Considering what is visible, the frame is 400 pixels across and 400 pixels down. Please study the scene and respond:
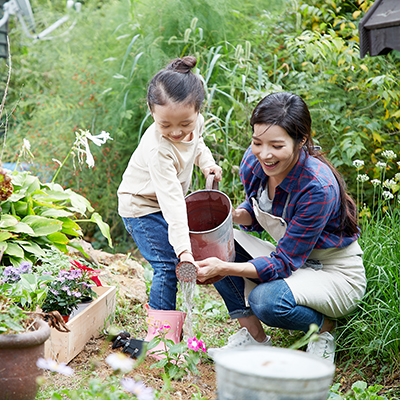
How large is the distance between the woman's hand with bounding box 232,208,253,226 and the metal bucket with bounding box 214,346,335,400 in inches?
56.2

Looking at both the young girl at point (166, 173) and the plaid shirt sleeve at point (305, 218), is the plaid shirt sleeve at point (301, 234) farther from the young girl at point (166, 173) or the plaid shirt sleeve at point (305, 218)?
the young girl at point (166, 173)

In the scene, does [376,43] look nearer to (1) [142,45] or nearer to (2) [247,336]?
(2) [247,336]

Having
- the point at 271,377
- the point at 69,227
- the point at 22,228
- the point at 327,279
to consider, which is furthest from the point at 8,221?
the point at 271,377

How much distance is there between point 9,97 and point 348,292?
20.1 feet

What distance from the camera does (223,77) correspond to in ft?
13.3

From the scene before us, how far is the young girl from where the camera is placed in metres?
1.93

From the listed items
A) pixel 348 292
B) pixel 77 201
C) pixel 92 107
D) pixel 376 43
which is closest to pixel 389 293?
pixel 348 292

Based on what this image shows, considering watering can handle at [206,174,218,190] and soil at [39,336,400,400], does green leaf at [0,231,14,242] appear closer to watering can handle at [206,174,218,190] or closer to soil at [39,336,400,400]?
soil at [39,336,400,400]

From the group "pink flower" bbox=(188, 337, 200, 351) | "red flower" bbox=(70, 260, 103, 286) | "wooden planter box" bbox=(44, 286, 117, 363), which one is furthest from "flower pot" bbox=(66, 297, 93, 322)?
"pink flower" bbox=(188, 337, 200, 351)

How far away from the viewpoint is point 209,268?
73.0 inches

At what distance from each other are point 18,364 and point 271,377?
0.95 metres

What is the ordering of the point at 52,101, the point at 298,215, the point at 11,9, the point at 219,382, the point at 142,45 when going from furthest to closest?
the point at 11,9 < the point at 52,101 < the point at 142,45 < the point at 298,215 < the point at 219,382

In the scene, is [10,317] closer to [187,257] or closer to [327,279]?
[187,257]

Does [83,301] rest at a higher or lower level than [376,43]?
lower
